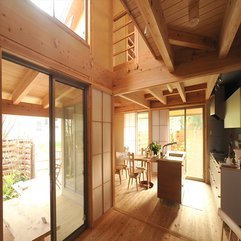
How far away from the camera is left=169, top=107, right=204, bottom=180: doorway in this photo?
4.60 meters

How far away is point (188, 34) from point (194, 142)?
3.74 meters

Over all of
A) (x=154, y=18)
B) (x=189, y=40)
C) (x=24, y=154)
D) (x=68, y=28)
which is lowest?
(x=24, y=154)

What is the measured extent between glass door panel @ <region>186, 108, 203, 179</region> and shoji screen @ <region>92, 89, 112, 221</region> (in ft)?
10.0

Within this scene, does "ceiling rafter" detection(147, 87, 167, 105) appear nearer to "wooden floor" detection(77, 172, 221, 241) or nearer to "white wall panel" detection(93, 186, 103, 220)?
"white wall panel" detection(93, 186, 103, 220)

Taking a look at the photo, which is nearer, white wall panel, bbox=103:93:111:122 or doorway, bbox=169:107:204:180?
white wall panel, bbox=103:93:111:122

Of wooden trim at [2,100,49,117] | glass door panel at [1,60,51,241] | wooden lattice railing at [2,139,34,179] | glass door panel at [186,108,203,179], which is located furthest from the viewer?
glass door panel at [186,108,203,179]

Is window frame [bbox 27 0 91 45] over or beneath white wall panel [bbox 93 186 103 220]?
over

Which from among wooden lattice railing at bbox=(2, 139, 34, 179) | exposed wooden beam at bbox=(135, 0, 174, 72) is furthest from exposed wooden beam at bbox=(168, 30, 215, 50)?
wooden lattice railing at bbox=(2, 139, 34, 179)

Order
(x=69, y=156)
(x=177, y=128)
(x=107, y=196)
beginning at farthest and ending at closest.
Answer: (x=177, y=128) → (x=107, y=196) → (x=69, y=156)

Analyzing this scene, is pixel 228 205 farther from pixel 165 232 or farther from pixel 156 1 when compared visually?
pixel 156 1

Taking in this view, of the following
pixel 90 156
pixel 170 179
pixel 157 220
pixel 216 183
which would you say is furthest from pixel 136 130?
pixel 90 156

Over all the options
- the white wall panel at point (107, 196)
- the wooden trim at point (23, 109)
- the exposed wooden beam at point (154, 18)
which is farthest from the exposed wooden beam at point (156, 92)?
the wooden trim at point (23, 109)

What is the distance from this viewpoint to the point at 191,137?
4762mm

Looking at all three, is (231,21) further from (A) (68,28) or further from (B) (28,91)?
(B) (28,91)
